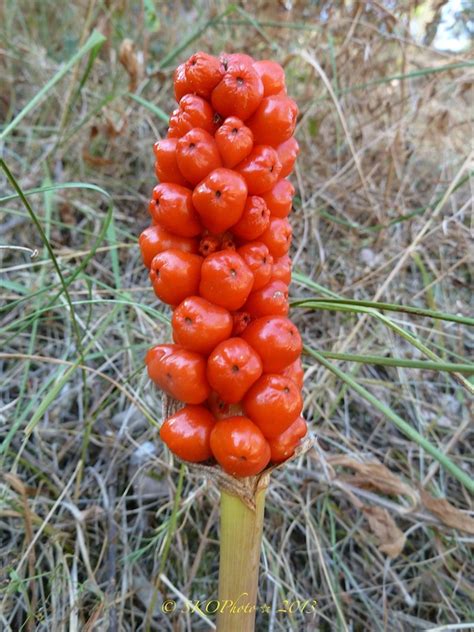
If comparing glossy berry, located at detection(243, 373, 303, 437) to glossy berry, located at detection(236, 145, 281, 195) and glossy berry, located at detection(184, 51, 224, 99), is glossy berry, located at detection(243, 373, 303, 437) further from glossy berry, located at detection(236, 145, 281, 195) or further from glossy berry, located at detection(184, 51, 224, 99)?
glossy berry, located at detection(184, 51, 224, 99)

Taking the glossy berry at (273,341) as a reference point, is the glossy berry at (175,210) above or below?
above

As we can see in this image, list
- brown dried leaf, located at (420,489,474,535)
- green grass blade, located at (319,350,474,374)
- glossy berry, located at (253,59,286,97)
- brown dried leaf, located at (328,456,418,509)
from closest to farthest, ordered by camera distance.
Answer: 1. green grass blade, located at (319,350,474,374)
2. glossy berry, located at (253,59,286,97)
3. brown dried leaf, located at (420,489,474,535)
4. brown dried leaf, located at (328,456,418,509)

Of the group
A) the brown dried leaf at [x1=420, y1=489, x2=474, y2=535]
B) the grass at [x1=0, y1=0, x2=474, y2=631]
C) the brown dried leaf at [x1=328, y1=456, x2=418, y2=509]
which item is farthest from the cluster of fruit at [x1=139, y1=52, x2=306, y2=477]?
the brown dried leaf at [x1=420, y1=489, x2=474, y2=535]

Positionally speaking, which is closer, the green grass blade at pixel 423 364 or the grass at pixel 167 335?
the green grass blade at pixel 423 364

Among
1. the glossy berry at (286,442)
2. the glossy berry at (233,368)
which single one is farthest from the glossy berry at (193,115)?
the glossy berry at (286,442)

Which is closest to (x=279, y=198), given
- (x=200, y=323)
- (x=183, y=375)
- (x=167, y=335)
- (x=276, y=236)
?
(x=276, y=236)

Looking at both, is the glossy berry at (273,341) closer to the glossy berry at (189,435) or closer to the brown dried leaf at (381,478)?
the glossy berry at (189,435)

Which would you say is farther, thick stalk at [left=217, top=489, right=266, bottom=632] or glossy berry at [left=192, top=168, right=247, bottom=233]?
thick stalk at [left=217, top=489, right=266, bottom=632]

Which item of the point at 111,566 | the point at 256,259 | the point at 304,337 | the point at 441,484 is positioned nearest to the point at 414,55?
the point at 304,337
